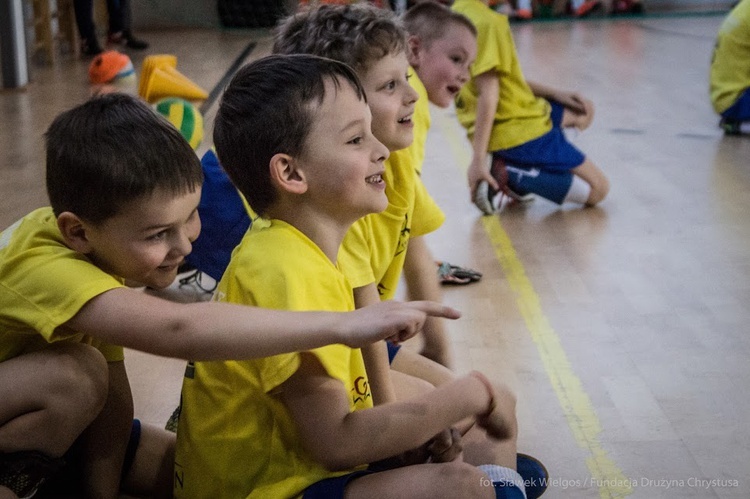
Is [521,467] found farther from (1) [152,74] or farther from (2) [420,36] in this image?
(1) [152,74]

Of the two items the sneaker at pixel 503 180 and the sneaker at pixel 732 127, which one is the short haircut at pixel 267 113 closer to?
the sneaker at pixel 503 180

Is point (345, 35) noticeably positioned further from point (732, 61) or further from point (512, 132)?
point (732, 61)

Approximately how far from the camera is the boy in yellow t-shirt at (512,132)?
4066 millimetres


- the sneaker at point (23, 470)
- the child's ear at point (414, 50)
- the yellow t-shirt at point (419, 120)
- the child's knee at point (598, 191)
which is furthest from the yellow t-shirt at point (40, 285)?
the child's knee at point (598, 191)

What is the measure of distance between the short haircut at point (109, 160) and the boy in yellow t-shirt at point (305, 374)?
0.29 ft

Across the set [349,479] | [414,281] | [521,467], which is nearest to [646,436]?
[521,467]

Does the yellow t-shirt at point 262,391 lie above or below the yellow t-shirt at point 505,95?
above

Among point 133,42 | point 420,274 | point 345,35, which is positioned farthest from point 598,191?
point 133,42

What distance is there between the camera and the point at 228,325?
4.86 ft

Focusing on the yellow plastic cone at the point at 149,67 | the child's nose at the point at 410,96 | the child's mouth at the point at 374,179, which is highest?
the child's mouth at the point at 374,179

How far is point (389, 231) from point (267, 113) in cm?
63

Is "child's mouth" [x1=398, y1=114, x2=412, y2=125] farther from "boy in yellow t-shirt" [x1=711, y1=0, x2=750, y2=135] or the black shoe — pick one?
the black shoe

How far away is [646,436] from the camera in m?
2.28

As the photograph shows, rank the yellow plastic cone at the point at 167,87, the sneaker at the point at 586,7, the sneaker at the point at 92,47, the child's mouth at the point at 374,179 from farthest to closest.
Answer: the sneaker at the point at 586,7, the sneaker at the point at 92,47, the yellow plastic cone at the point at 167,87, the child's mouth at the point at 374,179
